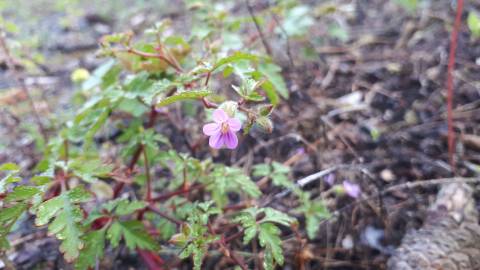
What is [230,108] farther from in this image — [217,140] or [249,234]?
[249,234]

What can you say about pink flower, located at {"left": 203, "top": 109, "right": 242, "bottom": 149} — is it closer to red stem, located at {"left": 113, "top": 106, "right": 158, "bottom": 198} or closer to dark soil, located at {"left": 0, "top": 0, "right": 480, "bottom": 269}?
red stem, located at {"left": 113, "top": 106, "right": 158, "bottom": 198}

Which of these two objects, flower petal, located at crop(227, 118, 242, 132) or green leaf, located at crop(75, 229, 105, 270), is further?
green leaf, located at crop(75, 229, 105, 270)

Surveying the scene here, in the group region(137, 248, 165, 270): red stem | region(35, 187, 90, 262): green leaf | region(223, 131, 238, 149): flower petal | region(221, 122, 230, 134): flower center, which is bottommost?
region(137, 248, 165, 270): red stem

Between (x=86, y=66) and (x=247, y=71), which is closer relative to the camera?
(x=247, y=71)

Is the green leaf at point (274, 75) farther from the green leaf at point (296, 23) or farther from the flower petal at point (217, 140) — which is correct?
the green leaf at point (296, 23)

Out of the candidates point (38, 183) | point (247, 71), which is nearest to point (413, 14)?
point (247, 71)

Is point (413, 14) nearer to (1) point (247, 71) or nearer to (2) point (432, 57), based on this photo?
(2) point (432, 57)

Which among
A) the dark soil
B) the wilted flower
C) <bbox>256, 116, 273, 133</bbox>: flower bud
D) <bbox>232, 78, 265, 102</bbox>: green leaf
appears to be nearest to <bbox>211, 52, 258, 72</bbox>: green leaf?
<bbox>232, 78, 265, 102</bbox>: green leaf
